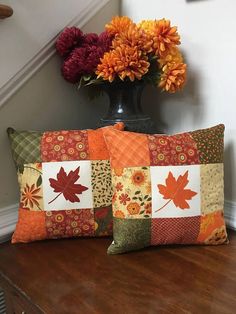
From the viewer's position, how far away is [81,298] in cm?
73

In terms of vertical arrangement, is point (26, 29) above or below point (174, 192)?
above

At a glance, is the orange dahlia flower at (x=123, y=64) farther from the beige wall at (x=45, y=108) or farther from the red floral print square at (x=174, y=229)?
the red floral print square at (x=174, y=229)

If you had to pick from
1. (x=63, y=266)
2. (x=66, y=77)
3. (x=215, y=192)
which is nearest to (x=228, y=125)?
(x=215, y=192)

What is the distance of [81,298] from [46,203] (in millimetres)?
298

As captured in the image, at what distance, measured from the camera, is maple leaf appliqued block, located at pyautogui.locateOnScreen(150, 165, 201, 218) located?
0.87 metres

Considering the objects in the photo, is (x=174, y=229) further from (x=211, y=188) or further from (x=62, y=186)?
(x=62, y=186)

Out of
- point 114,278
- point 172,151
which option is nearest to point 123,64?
point 172,151

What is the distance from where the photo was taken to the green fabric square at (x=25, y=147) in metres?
0.94

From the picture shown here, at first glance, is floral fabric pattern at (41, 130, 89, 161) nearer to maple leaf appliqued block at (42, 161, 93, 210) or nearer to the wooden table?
maple leaf appliqued block at (42, 161, 93, 210)

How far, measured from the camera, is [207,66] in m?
1.06

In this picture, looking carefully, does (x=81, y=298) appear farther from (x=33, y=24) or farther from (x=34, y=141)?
(x=33, y=24)

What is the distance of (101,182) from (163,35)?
1.53 ft

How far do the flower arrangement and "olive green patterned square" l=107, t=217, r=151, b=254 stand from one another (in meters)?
0.41

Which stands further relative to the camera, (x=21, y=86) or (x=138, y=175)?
(x=21, y=86)
